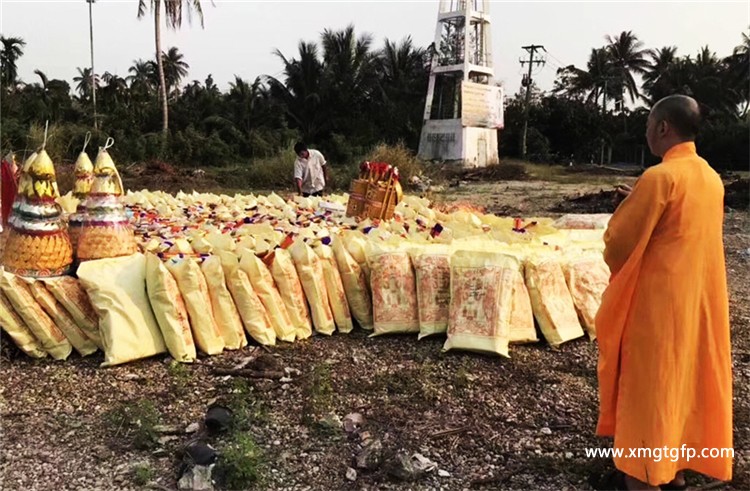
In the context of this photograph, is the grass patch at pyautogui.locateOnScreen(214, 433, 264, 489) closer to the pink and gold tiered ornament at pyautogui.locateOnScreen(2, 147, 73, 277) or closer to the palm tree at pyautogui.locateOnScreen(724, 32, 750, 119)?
the pink and gold tiered ornament at pyautogui.locateOnScreen(2, 147, 73, 277)

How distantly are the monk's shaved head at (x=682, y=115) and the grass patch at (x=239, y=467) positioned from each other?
1880 millimetres

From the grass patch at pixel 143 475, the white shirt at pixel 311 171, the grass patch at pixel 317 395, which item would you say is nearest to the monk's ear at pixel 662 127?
the grass patch at pixel 317 395

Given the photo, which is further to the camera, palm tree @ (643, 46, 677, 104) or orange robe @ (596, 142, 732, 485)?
palm tree @ (643, 46, 677, 104)

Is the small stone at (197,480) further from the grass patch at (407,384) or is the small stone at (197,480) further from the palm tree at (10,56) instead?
the palm tree at (10,56)

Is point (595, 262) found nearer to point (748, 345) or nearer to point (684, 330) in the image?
point (748, 345)

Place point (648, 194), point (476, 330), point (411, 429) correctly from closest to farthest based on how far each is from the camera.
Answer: point (648, 194) < point (411, 429) < point (476, 330)

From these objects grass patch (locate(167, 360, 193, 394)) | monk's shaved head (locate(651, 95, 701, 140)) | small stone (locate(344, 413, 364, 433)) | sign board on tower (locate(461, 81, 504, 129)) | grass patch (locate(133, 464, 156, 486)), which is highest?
sign board on tower (locate(461, 81, 504, 129))

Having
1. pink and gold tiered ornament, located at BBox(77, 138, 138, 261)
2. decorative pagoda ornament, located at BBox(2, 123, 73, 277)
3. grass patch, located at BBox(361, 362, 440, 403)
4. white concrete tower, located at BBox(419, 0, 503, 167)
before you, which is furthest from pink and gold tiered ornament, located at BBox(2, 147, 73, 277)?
white concrete tower, located at BBox(419, 0, 503, 167)

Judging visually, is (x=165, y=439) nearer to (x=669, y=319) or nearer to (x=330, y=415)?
(x=330, y=415)

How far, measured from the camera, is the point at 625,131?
33.8 m

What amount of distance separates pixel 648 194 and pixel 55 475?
234cm

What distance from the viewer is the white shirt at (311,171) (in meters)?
8.05

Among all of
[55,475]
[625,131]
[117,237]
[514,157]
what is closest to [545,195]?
[117,237]

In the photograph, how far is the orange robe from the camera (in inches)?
81.0
